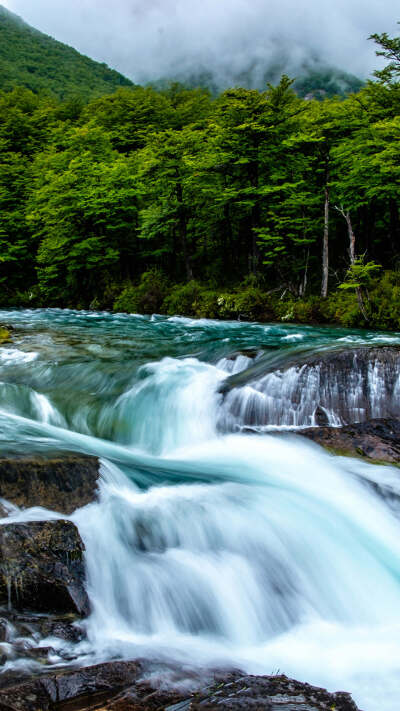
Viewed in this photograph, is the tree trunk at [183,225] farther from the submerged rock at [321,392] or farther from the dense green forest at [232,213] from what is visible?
the submerged rock at [321,392]

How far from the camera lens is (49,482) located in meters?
4.27

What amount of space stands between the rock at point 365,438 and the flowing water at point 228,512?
0.68 feet

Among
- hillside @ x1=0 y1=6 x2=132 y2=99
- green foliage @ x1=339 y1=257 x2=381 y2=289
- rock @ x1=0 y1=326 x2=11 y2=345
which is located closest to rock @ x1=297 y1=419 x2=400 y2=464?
green foliage @ x1=339 y1=257 x2=381 y2=289

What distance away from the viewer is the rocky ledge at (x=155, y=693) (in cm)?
248

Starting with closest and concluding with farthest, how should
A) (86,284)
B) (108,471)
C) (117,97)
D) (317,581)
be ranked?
(317,581) → (108,471) → (86,284) → (117,97)

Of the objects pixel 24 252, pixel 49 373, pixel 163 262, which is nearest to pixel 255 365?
pixel 49 373

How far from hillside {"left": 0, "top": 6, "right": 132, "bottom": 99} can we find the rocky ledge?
222 feet

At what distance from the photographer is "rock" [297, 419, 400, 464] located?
6380mm

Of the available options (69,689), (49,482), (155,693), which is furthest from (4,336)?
(155,693)

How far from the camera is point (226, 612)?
3.98 m

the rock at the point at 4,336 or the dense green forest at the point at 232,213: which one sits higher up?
the dense green forest at the point at 232,213

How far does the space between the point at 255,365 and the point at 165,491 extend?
4.21 meters

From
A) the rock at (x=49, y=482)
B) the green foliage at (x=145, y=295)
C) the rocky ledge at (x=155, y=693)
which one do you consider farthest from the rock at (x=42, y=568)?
the green foliage at (x=145, y=295)

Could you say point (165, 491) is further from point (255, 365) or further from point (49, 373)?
point (49, 373)
